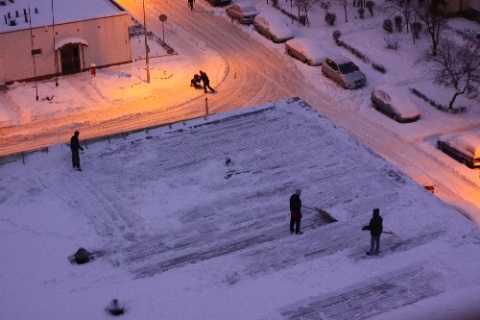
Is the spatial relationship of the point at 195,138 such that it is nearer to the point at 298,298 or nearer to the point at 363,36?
the point at 298,298

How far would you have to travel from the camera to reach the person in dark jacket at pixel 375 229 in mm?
27203

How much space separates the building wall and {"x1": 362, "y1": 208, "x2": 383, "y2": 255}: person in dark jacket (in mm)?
23254

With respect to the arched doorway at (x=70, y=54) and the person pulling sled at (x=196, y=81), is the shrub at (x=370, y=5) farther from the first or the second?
the arched doorway at (x=70, y=54)

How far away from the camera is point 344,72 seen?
148 feet

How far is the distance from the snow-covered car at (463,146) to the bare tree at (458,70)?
383cm

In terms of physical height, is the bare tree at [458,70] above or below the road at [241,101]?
above

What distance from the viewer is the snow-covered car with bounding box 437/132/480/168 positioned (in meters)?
37.6

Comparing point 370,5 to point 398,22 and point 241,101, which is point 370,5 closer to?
point 398,22

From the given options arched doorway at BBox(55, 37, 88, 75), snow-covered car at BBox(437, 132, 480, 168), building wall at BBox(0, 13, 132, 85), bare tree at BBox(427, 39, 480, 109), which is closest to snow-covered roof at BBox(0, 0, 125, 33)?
building wall at BBox(0, 13, 132, 85)

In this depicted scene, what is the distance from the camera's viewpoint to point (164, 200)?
102 feet

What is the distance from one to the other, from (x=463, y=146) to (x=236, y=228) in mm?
12644

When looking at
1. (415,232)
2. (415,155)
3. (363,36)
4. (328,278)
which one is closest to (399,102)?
(415,155)

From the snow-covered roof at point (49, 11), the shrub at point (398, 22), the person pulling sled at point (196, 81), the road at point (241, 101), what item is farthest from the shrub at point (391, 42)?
the snow-covered roof at point (49, 11)

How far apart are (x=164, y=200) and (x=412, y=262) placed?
8466 mm
